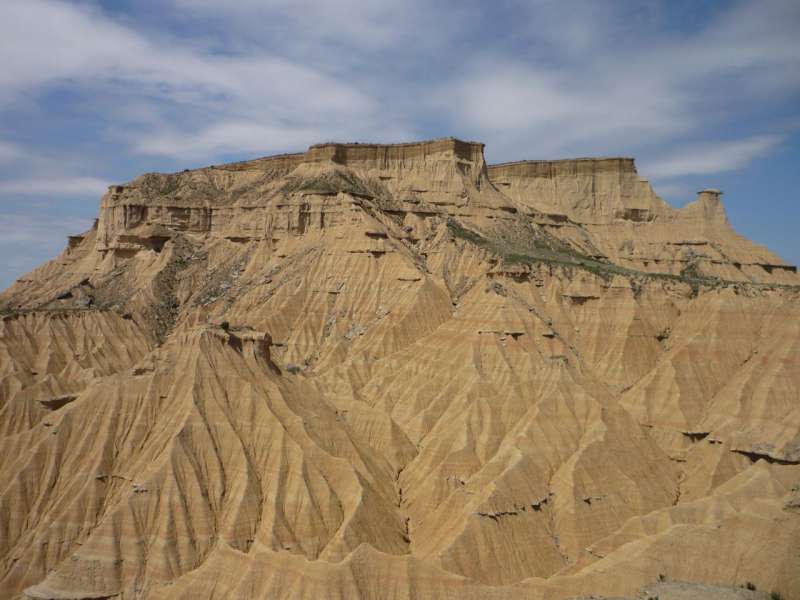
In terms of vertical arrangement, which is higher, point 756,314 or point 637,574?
point 756,314

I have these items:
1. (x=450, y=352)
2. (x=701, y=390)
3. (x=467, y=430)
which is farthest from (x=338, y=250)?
(x=701, y=390)

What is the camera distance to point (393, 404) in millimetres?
59500

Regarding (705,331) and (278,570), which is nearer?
(278,570)

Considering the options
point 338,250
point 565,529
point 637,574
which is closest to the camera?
point 637,574

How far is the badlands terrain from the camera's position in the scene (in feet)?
119

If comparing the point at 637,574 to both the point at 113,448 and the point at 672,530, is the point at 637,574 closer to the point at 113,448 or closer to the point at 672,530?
the point at 672,530

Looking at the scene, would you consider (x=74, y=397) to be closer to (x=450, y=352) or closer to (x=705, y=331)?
(x=450, y=352)

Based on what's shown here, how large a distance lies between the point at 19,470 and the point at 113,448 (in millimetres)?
5536

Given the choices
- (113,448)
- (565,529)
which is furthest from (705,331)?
(113,448)

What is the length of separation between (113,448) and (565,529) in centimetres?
2713

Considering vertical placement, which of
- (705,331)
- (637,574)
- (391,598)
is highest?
(705,331)

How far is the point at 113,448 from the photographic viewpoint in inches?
1710

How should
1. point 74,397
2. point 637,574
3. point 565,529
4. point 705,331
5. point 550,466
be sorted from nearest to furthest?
1. point 637,574
2. point 565,529
3. point 550,466
4. point 74,397
5. point 705,331

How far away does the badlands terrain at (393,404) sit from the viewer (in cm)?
3641
